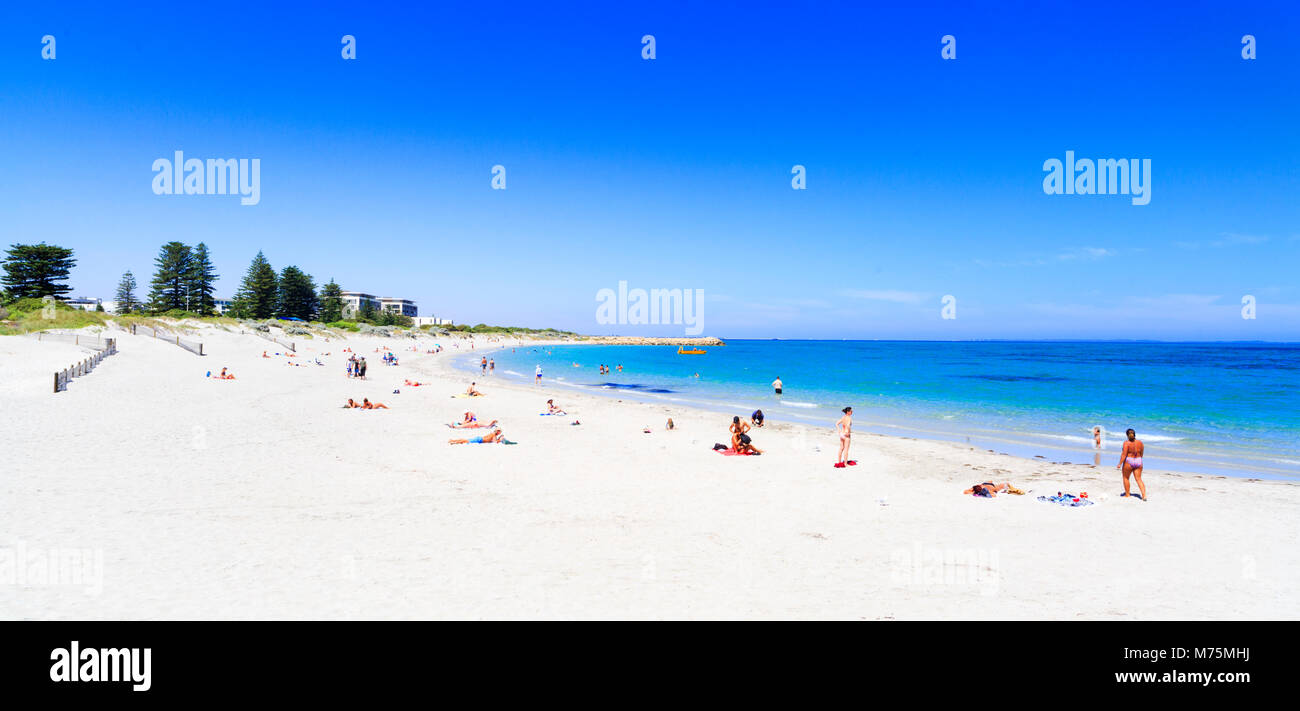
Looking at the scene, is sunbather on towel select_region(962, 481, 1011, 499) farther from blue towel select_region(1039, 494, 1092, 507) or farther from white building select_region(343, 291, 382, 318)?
white building select_region(343, 291, 382, 318)

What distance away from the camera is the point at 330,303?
Answer: 363ft

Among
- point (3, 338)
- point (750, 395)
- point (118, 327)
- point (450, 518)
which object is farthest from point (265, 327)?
point (450, 518)

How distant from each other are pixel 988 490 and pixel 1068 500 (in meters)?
1.41

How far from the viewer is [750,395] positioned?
38656 mm

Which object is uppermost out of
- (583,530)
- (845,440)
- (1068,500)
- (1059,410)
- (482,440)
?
(845,440)

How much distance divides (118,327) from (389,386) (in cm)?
3566

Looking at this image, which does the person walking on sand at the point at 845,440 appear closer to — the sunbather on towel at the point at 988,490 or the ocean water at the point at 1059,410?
the sunbather on towel at the point at 988,490

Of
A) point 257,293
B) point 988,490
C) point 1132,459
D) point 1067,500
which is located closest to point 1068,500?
point 1067,500

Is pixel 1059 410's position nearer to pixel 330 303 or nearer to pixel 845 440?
pixel 845 440

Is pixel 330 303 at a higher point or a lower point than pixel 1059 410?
higher

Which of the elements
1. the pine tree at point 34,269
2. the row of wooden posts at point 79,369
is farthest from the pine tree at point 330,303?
the row of wooden posts at point 79,369

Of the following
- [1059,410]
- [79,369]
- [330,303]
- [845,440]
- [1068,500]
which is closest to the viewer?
[1068,500]

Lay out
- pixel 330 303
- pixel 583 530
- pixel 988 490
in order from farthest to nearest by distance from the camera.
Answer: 1. pixel 330 303
2. pixel 988 490
3. pixel 583 530
